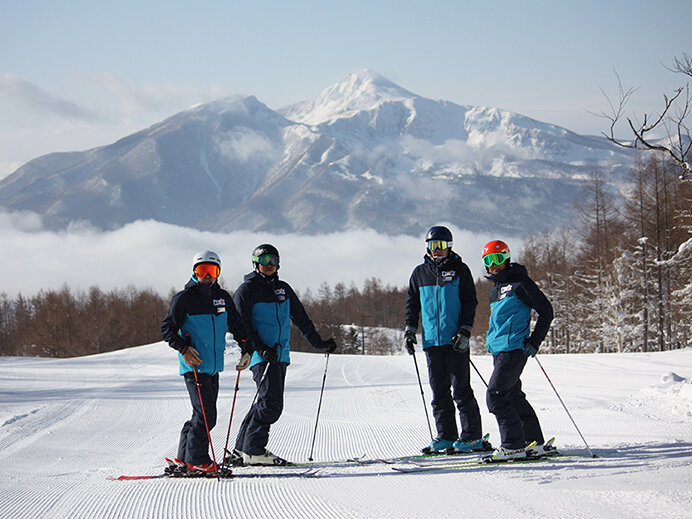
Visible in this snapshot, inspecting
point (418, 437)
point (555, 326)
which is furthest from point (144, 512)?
point (555, 326)

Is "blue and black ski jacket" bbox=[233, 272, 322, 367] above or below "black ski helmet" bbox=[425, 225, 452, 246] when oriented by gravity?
below

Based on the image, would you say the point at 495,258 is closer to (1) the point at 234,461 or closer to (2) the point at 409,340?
(2) the point at 409,340

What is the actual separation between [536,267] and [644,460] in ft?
146

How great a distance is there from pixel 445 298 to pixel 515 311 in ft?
2.83

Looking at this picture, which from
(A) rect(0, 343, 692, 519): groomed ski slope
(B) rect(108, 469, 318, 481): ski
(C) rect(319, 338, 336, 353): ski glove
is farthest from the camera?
(C) rect(319, 338, 336, 353): ski glove

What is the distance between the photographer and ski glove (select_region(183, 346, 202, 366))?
5.68 meters

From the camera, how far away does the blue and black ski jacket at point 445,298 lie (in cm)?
649

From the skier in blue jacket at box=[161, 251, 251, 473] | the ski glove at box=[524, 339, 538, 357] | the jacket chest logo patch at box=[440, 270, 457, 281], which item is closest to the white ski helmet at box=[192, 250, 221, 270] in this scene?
the skier in blue jacket at box=[161, 251, 251, 473]

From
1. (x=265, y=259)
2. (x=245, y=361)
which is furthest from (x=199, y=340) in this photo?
(x=265, y=259)

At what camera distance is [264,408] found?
6172 millimetres

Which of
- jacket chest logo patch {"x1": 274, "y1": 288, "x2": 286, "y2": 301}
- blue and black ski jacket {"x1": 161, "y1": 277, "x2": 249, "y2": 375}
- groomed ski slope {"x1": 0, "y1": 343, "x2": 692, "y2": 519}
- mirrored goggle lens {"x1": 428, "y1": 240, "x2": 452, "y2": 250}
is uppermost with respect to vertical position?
mirrored goggle lens {"x1": 428, "y1": 240, "x2": 452, "y2": 250}

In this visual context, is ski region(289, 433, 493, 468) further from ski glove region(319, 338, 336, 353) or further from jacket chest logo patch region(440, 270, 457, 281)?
jacket chest logo patch region(440, 270, 457, 281)

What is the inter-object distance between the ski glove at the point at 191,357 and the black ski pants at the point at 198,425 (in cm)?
20

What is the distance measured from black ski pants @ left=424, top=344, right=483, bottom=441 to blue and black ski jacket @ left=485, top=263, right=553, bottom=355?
61cm
